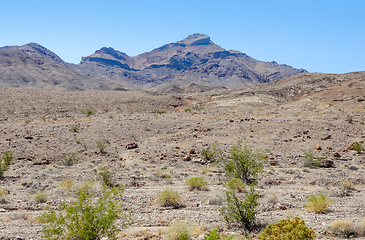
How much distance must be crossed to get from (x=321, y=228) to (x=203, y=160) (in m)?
8.07

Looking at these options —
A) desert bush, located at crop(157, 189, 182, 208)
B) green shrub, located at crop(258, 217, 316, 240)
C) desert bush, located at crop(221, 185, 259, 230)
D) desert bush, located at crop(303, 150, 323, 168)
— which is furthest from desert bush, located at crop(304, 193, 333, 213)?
desert bush, located at crop(303, 150, 323, 168)

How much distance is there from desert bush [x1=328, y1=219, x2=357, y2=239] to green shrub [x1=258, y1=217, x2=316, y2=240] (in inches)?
29.2

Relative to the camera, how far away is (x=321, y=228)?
5.34 m

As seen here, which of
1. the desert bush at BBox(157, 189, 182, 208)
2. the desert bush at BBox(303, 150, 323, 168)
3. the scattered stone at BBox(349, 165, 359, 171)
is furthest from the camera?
the desert bush at BBox(303, 150, 323, 168)

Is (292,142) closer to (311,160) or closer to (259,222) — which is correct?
(311,160)

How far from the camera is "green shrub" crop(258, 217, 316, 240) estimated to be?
449 cm

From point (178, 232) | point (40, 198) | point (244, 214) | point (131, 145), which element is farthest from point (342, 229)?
point (131, 145)

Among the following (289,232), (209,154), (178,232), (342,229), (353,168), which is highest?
(289,232)

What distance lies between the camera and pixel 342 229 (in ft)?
16.5

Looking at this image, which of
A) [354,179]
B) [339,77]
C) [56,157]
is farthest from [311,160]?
[339,77]

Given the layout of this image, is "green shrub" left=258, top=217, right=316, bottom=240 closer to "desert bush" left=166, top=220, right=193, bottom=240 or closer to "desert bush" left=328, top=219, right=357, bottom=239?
"desert bush" left=328, top=219, right=357, bottom=239

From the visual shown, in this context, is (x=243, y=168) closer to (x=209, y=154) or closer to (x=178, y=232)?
(x=209, y=154)

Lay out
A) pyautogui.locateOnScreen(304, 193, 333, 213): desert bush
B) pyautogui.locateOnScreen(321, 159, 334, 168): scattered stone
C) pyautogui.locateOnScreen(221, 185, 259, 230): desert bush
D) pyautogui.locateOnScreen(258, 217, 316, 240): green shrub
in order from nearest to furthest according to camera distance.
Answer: pyautogui.locateOnScreen(258, 217, 316, 240): green shrub
pyautogui.locateOnScreen(221, 185, 259, 230): desert bush
pyautogui.locateOnScreen(304, 193, 333, 213): desert bush
pyautogui.locateOnScreen(321, 159, 334, 168): scattered stone

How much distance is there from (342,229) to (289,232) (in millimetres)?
1285
